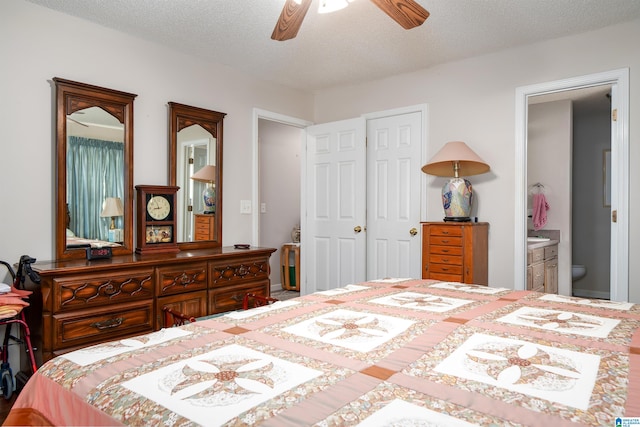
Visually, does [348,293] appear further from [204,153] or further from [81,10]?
[81,10]

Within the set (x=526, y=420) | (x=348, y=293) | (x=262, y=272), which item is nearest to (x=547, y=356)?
(x=526, y=420)

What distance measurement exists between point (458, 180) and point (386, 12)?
1882mm

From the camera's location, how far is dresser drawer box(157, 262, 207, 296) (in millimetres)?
2814

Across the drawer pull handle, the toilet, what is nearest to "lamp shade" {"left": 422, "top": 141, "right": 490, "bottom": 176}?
the drawer pull handle

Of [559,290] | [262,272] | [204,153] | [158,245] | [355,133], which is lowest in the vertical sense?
[559,290]

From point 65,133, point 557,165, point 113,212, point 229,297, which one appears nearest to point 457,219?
point 229,297

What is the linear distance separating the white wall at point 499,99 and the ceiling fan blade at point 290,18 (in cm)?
213

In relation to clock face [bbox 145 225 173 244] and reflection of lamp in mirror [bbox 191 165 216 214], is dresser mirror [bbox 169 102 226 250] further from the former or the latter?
clock face [bbox 145 225 173 244]

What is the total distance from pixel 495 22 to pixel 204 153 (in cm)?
251

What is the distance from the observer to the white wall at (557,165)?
5012mm

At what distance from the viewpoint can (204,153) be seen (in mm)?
3641

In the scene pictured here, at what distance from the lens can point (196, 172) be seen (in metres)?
3.58

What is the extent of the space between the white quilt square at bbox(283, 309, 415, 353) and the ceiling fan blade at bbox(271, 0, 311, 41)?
1.43m

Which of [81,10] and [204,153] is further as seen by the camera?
[204,153]
